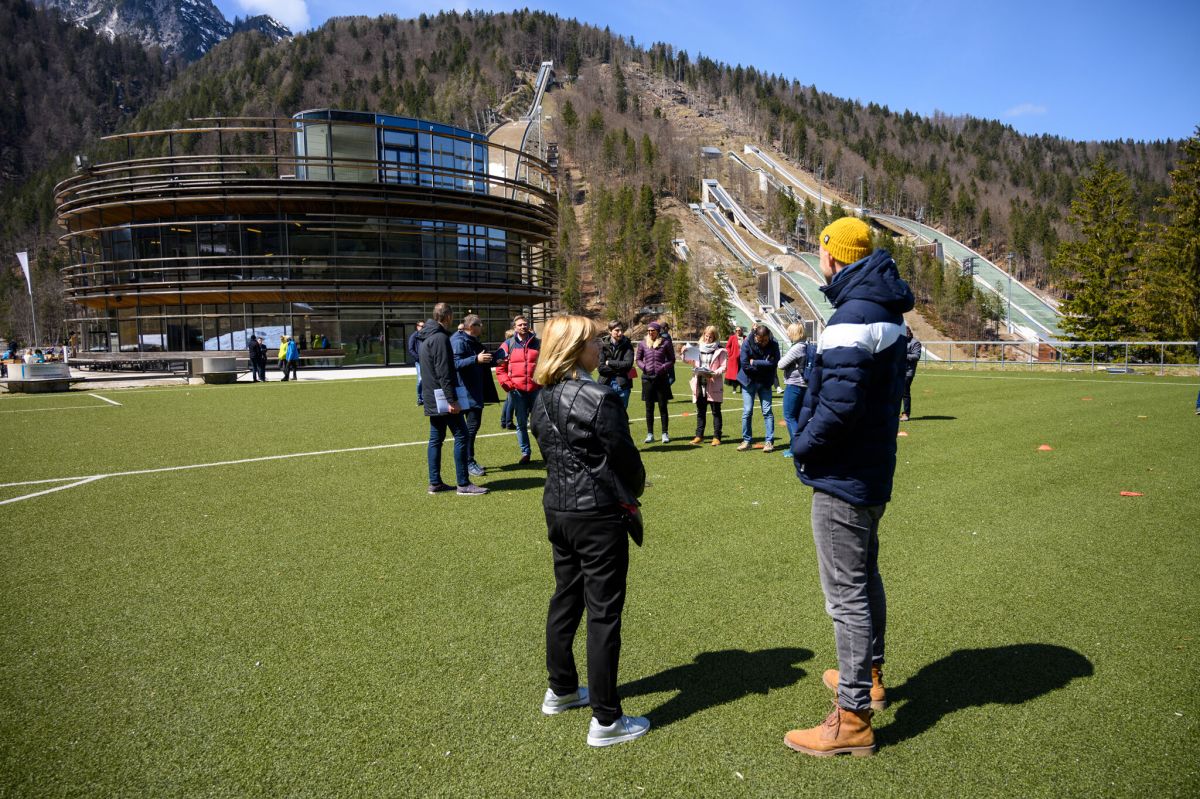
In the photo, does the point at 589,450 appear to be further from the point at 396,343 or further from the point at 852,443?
the point at 396,343

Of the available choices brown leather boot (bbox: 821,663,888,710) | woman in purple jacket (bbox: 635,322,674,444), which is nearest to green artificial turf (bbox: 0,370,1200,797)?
brown leather boot (bbox: 821,663,888,710)

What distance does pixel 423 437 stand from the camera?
42.1 ft

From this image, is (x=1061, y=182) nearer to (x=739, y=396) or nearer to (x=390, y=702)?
(x=739, y=396)

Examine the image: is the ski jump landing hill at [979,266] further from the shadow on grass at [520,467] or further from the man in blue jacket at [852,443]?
the man in blue jacket at [852,443]

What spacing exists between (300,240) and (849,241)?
133 feet

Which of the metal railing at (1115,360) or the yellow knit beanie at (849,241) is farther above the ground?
the yellow knit beanie at (849,241)

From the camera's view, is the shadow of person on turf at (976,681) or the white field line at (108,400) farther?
the white field line at (108,400)

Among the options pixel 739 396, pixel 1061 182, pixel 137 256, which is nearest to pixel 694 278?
pixel 137 256

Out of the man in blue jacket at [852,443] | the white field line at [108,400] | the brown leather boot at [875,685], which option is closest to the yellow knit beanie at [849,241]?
the man in blue jacket at [852,443]

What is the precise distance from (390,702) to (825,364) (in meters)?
2.68

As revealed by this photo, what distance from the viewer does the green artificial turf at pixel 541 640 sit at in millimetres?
3004

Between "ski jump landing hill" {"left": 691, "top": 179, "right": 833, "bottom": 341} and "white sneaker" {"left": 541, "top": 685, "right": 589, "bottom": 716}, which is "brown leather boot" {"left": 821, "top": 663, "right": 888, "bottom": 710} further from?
"ski jump landing hill" {"left": 691, "top": 179, "right": 833, "bottom": 341}

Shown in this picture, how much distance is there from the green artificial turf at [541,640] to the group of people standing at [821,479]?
23cm

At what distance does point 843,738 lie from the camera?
10.1 feet
